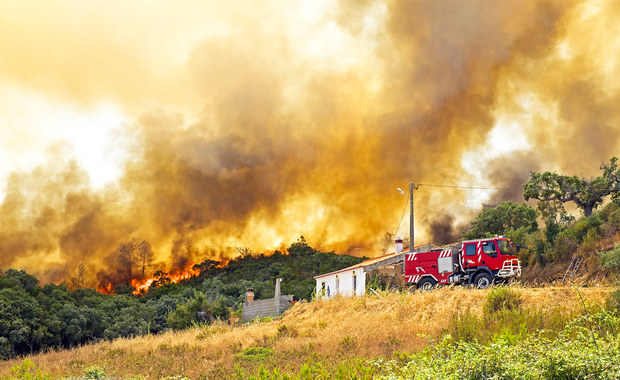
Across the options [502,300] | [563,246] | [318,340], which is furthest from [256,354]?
[563,246]

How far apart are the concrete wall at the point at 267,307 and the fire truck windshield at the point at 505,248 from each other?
16.9 meters

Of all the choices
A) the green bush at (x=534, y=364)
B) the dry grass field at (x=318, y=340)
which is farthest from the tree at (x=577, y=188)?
the green bush at (x=534, y=364)

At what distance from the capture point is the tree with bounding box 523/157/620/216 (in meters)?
48.8

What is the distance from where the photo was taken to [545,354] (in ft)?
34.3

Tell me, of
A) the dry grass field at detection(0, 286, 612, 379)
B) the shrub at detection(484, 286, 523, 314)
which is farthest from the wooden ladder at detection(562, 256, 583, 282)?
the shrub at detection(484, 286, 523, 314)

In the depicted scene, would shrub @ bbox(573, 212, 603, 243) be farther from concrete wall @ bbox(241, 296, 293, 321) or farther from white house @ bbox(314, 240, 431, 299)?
concrete wall @ bbox(241, 296, 293, 321)

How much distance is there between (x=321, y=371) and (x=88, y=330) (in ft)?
149

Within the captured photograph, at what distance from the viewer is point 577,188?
168 ft

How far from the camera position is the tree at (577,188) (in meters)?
48.8

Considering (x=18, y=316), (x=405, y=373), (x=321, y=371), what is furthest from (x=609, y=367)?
(x=18, y=316)

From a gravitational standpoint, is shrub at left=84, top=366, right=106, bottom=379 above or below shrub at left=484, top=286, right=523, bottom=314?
below

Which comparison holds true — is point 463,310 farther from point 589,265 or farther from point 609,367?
point 589,265

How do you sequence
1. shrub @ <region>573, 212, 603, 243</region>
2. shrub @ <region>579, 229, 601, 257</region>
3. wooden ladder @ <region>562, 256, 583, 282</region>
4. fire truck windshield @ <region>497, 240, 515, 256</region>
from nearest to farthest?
fire truck windshield @ <region>497, 240, 515, 256</region>, wooden ladder @ <region>562, 256, 583, 282</region>, shrub @ <region>579, 229, 601, 257</region>, shrub @ <region>573, 212, 603, 243</region>

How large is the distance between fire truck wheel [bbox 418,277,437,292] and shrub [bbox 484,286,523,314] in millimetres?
9814
